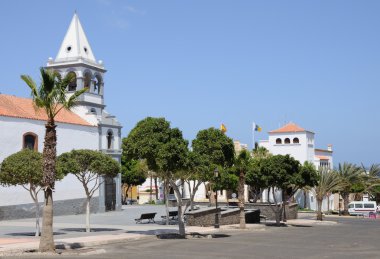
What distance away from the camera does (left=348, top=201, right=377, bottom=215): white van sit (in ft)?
202

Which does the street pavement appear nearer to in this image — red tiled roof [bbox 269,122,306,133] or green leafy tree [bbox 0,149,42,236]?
A: green leafy tree [bbox 0,149,42,236]

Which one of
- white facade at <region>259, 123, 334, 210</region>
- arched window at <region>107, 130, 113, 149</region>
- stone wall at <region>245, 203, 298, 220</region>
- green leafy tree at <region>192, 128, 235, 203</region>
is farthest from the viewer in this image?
white facade at <region>259, 123, 334, 210</region>

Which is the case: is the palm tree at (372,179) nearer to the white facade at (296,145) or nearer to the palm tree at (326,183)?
the white facade at (296,145)

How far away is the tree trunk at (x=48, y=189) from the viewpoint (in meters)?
20.3

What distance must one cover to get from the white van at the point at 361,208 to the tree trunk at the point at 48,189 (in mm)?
48007

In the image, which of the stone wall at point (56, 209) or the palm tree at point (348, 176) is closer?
the stone wall at point (56, 209)

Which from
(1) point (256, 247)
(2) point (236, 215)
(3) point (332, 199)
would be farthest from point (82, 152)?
(3) point (332, 199)

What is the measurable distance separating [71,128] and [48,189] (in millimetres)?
27781

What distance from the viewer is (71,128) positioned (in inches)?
1880

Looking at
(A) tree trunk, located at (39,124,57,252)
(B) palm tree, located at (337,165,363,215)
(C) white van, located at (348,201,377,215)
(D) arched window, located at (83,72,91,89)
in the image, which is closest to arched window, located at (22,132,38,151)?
(D) arched window, located at (83,72,91,89)

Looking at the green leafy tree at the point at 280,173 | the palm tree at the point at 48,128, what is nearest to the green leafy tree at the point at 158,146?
the palm tree at the point at 48,128

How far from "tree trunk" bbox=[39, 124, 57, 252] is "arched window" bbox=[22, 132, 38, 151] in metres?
23.2

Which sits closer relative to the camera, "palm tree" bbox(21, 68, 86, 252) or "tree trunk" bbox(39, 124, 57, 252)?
"tree trunk" bbox(39, 124, 57, 252)

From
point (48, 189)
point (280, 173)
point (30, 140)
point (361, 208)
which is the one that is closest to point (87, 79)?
point (30, 140)
